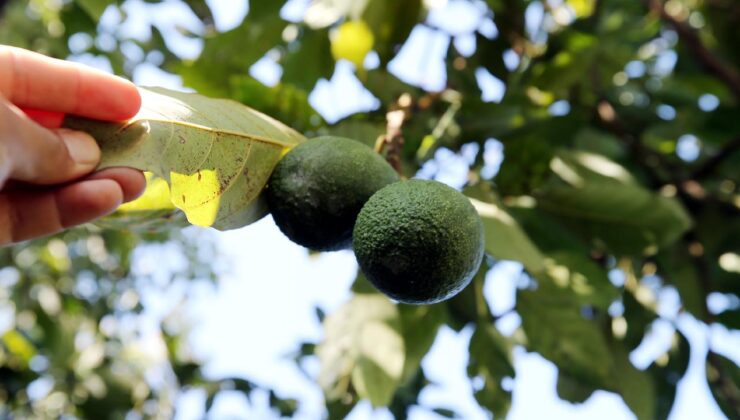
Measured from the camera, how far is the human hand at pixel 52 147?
87cm

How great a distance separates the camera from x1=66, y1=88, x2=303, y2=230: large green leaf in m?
1.00

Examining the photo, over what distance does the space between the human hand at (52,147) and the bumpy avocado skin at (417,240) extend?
358mm

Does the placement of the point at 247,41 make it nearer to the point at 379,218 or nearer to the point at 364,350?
the point at 364,350

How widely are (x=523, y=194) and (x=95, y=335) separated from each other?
127 inches

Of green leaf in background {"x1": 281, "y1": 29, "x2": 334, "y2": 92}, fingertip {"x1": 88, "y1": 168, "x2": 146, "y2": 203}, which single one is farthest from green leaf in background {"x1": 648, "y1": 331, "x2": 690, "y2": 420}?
fingertip {"x1": 88, "y1": 168, "x2": 146, "y2": 203}

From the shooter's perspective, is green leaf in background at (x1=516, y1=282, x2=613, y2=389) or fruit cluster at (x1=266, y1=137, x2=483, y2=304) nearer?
fruit cluster at (x1=266, y1=137, x2=483, y2=304)

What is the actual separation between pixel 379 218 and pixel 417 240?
2.6 inches

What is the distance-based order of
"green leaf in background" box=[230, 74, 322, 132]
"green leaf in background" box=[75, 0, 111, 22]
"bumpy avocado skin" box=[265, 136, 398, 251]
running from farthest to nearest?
"green leaf in background" box=[75, 0, 111, 22] → "green leaf in background" box=[230, 74, 322, 132] → "bumpy avocado skin" box=[265, 136, 398, 251]

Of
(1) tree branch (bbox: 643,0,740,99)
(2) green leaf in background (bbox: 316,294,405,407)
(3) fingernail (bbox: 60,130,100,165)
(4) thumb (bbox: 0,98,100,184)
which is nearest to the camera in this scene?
(4) thumb (bbox: 0,98,100,184)

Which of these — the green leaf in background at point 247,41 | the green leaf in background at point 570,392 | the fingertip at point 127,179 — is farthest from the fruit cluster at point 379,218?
the green leaf in background at point 570,392

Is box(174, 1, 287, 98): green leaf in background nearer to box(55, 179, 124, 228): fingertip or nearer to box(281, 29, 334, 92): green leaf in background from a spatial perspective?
box(281, 29, 334, 92): green leaf in background

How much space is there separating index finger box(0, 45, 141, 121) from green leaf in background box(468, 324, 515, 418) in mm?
1079

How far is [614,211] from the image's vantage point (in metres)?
1.89

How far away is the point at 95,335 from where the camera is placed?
4.30 m
